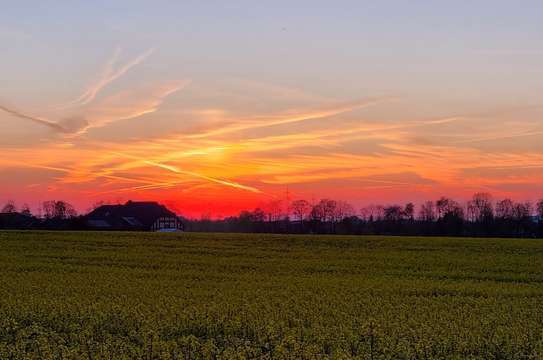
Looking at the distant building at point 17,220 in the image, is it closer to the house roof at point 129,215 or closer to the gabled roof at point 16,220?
the gabled roof at point 16,220

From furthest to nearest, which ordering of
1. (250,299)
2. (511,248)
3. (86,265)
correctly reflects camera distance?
(511,248)
(86,265)
(250,299)

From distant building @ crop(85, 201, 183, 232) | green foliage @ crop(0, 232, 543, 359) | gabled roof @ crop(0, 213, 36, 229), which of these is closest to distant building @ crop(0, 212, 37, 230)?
gabled roof @ crop(0, 213, 36, 229)

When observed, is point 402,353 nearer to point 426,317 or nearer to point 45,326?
point 426,317

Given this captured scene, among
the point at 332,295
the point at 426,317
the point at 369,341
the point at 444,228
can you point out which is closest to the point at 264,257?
the point at 332,295

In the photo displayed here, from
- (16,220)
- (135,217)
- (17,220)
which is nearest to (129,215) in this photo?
(135,217)

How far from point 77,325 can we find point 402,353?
29.1 feet

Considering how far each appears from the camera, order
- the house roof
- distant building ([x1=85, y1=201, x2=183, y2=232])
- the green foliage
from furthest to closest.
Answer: the house roof
distant building ([x1=85, y1=201, x2=183, y2=232])
the green foliage

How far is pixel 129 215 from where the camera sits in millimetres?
127125

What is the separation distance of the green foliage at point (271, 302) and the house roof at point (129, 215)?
75899mm

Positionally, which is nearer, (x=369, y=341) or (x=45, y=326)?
(x=369, y=341)

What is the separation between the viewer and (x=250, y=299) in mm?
21938

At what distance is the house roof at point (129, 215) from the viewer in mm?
123438

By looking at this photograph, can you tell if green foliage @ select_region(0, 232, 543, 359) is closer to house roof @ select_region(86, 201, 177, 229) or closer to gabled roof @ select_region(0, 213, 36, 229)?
house roof @ select_region(86, 201, 177, 229)

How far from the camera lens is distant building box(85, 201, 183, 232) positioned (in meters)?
123
